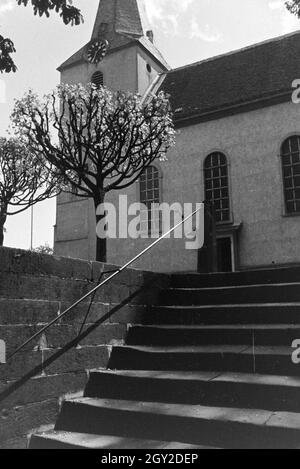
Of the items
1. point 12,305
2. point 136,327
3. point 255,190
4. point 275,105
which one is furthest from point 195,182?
point 12,305

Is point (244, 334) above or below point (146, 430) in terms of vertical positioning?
above

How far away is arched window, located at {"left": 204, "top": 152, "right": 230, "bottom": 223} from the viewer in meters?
19.6

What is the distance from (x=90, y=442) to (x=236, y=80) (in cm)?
2043

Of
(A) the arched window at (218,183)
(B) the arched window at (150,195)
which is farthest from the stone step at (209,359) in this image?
(B) the arched window at (150,195)

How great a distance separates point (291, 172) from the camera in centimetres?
1834

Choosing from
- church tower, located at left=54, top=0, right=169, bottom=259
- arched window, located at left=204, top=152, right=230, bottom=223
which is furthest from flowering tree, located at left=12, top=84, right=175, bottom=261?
church tower, located at left=54, top=0, right=169, bottom=259

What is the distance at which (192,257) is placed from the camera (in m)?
19.3

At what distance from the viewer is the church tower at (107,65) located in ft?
75.6

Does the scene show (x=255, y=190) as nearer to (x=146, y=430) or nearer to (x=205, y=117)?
(x=205, y=117)

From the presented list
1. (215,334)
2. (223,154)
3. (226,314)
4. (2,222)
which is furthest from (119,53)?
(215,334)

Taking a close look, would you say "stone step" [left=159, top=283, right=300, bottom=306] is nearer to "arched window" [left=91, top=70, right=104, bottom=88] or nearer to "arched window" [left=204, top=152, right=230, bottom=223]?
"arched window" [left=204, top=152, right=230, bottom=223]

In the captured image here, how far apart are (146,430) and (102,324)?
1.68m

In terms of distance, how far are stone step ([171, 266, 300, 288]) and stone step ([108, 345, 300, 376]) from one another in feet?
4.94

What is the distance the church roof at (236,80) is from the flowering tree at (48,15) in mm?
15081
